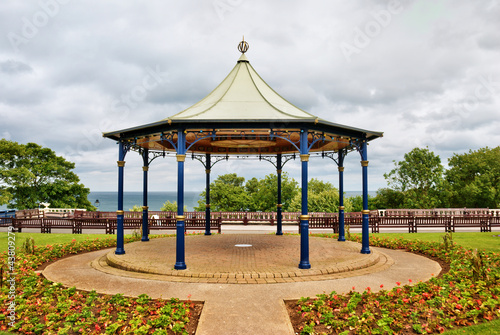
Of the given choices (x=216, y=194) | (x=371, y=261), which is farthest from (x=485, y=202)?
(x=371, y=261)

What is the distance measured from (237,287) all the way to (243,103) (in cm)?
639

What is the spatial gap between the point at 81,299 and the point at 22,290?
2.03 metres

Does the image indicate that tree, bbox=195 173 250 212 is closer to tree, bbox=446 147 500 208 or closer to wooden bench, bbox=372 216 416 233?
wooden bench, bbox=372 216 416 233

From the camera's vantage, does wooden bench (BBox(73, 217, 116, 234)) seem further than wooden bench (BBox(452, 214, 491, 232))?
No

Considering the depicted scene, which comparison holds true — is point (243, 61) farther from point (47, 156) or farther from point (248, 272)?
point (47, 156)

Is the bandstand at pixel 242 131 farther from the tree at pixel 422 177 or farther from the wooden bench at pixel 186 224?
the tree at pixel 422 177

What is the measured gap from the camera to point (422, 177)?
37.3 m

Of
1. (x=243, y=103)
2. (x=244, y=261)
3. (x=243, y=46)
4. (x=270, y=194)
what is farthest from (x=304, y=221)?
(x=270, y=194)

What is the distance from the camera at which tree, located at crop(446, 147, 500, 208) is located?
121 ft

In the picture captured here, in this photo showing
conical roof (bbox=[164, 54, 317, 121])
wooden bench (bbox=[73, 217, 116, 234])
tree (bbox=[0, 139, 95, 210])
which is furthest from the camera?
tree (bbox=[0, 139, 95, 210])

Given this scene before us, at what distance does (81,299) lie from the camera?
6.97 m

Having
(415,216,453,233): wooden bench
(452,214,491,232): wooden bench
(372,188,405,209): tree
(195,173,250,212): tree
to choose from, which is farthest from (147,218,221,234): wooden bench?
(372,188,405,209): tree

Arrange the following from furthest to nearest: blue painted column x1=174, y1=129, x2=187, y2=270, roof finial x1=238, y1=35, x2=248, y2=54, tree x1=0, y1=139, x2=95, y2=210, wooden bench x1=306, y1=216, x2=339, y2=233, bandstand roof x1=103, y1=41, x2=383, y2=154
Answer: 1. tree x1=0, y1=139, x2=95, y2=210
2. wooden bench x1=306, y1=216, x2=339, y2=233
3. roof finial x1=238, y1=35, x2=248, y2=54
4. bandstand roof x1=103, y1=41, x2=383, y2=154
5. blue painted column x1=174, y1=129, x2=187, y2=270

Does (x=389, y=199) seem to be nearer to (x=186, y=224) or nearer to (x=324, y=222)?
(x=324, y=222)
